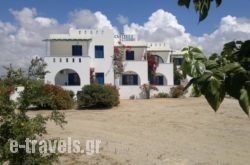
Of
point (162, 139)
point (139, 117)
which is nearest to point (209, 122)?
point (139, 117)

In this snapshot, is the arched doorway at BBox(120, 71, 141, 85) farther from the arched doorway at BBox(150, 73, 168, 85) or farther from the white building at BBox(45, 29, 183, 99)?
the arched doorway at BBox(150, 73, 168, 85)

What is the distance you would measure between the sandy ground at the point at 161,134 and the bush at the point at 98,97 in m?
0.69

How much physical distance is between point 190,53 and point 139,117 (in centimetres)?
2169

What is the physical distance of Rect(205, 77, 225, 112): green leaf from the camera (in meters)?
1.49

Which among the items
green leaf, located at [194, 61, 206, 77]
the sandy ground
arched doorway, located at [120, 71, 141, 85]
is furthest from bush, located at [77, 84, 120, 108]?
green leaf, located at [194, 61, 206, 77]

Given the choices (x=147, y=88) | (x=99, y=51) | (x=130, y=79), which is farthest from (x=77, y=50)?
(x=147, y=88)

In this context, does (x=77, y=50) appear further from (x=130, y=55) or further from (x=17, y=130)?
(x=17, y=130)

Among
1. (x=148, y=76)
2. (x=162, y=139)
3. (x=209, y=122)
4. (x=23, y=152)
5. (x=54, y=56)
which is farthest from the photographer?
(x=148, y=76)

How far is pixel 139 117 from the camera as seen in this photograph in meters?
23.2

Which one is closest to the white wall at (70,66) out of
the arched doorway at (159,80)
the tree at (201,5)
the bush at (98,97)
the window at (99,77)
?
the window at (99,77)

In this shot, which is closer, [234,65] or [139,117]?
[234,65]

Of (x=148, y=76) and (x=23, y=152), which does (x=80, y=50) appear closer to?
(x=148, y=76)

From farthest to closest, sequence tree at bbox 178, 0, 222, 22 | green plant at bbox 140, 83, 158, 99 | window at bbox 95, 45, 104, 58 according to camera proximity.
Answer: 1. window at bbox 95, 45, 104, 58
2. green plant at bbox 140, 83, 158, 99
3. tree at bbox 178, 0, 222, 22

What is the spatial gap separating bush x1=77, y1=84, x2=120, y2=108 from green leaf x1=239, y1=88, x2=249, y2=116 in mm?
25142
